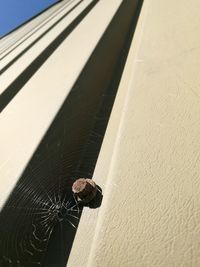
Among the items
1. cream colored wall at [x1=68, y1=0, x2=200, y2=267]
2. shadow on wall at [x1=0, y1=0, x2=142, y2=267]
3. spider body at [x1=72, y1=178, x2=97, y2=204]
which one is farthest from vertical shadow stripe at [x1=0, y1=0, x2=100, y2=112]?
spider body at [x1=72, y1=178, x2=97, y2=204]

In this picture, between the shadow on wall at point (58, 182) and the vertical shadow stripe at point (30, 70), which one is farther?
the vertical shadow stripe at point (30, 70)

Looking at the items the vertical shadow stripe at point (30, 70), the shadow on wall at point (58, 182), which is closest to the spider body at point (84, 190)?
the shadow on wall at point (58, 182)

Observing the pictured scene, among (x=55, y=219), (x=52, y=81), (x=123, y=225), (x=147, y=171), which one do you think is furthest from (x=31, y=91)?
(x=123, y=225)

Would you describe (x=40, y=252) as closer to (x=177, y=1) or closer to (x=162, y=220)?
(x=162, y=220)

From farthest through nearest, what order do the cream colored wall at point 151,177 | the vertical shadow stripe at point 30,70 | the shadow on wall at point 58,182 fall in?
Answer: the vertical shadow stripe at point 30,70 < the shadow on wall at point 58,182 < the cream colored wall at point 151,177

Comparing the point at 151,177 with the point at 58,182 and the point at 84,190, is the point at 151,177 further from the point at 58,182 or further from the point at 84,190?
the point at 58,182

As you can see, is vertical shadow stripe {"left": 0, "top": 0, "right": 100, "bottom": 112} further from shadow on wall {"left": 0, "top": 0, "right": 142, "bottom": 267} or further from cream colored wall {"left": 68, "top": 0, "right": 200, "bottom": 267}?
cream colored wall {"left": 68, "top": 0, "right": 200, "bottom": 267}

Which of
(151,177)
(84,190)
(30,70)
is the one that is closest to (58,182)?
(84,190)

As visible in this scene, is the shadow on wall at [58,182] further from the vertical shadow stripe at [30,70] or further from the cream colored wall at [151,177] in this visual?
the vertical shadow stripe at [30,70]

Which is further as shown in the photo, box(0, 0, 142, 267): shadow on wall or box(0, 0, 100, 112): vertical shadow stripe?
box(0, 0, 100, 112): vertical shadow stripe
